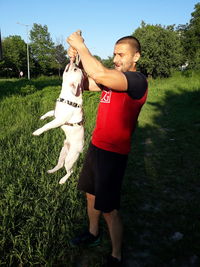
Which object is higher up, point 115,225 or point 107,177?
point 107,177

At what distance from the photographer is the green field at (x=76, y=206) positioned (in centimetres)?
248

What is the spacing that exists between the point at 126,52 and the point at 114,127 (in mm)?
664

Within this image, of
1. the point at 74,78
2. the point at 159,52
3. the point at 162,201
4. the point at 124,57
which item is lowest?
the point at 162,201

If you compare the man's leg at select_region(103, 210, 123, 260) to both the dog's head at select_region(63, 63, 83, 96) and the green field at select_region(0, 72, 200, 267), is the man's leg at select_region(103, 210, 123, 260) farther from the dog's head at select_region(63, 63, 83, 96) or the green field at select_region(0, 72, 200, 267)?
the dog's head at select_region(63, 63, 83, 96)

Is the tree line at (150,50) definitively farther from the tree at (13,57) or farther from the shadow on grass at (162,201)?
the shadow on grass at (162,201)

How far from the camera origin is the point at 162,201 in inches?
143

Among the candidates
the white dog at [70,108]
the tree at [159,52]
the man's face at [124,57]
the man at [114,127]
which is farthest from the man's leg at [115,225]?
the tree at [159,52]

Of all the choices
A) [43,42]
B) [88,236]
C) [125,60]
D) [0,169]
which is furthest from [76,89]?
[43,42]

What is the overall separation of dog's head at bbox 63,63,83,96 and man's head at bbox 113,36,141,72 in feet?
1.45

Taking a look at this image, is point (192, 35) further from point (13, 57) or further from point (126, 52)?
point (126, 52)

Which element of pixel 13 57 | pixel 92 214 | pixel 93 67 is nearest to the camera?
pixel 93 67

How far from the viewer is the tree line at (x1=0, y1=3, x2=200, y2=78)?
28453 millimetres

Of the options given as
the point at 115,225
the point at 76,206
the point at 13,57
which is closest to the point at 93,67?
the point at 115,225

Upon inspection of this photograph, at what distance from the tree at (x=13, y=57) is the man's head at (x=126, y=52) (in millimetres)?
53281
